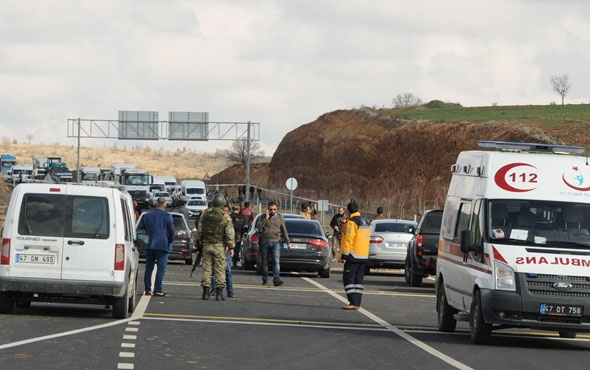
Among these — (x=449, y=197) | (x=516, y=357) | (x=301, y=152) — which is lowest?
(x=516, y=357)

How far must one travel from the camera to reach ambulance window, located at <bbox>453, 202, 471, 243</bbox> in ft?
57.6

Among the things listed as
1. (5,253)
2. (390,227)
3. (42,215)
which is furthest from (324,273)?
(5,253)

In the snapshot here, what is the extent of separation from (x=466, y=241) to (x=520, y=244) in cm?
70

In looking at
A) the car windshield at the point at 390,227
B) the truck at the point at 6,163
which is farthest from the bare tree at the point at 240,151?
the car windshield at the point at 390,227

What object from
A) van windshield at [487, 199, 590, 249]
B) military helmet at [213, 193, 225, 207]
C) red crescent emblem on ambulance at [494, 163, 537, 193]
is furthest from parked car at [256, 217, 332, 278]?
van windshield at [487, 199, 590, 249]

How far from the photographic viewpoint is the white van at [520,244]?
15758 millimetres

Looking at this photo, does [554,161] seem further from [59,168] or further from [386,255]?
[59,168]

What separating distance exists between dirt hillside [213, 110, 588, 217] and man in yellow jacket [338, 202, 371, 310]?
59.8 meters

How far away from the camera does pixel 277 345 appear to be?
15320mm

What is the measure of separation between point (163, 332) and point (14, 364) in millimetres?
4026

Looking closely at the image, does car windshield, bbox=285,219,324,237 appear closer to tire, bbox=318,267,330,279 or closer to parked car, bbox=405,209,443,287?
tire, bbox=318,267,330,279

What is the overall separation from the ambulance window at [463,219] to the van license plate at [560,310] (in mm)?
2041

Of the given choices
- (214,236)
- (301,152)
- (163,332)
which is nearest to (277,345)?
(163,332)

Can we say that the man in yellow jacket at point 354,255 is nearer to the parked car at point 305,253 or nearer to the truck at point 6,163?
the parked car at point 305,253
